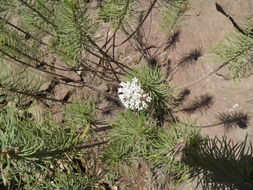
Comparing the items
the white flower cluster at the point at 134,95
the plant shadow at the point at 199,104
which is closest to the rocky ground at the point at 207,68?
the plant shadow at the point at 199,104

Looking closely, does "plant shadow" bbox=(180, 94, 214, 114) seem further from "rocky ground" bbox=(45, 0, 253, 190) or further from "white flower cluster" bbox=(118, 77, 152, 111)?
"white flower cluster" bbox=(118, 77, 152, 111)

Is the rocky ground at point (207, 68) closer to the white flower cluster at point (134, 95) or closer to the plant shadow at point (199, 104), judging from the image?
the plant shadow at point (199, 104)

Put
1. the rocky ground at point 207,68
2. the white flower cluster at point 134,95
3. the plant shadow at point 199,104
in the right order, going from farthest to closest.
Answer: the plant shadow at point 199,104
the rocky ground at point 207,68
the white flower cluster at point 134,95

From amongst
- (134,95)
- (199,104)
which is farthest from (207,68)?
(134,95)

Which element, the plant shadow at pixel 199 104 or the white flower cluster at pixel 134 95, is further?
the plant shadow at pixel 199 104

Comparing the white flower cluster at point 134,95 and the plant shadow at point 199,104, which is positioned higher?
the plant shadow at point 199,104

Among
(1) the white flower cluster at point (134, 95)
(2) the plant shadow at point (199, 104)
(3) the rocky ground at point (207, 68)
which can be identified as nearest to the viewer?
(1) the white flower cluster at point (134, 95)

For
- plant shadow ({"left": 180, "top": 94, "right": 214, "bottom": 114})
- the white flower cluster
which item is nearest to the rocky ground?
plant shadow ({"left": 180, "top": 94, "right": 214, "bottom": 114})

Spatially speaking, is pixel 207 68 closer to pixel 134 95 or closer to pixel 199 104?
pixel 199 104

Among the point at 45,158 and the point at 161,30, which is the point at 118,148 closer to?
the point at 45,158

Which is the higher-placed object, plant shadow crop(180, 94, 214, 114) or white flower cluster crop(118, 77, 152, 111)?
plant shadow crop(180, 94, 214, 114)

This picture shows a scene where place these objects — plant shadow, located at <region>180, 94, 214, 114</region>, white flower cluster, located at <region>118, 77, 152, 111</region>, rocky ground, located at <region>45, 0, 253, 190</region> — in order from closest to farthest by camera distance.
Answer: white flower cluster, located at <region>118, 77, 152, 111</region> < rocky ground, located at <region>45, 0, 253, 190</region> < plant shadow, located at <region>180, 94, 214, 114</region>
